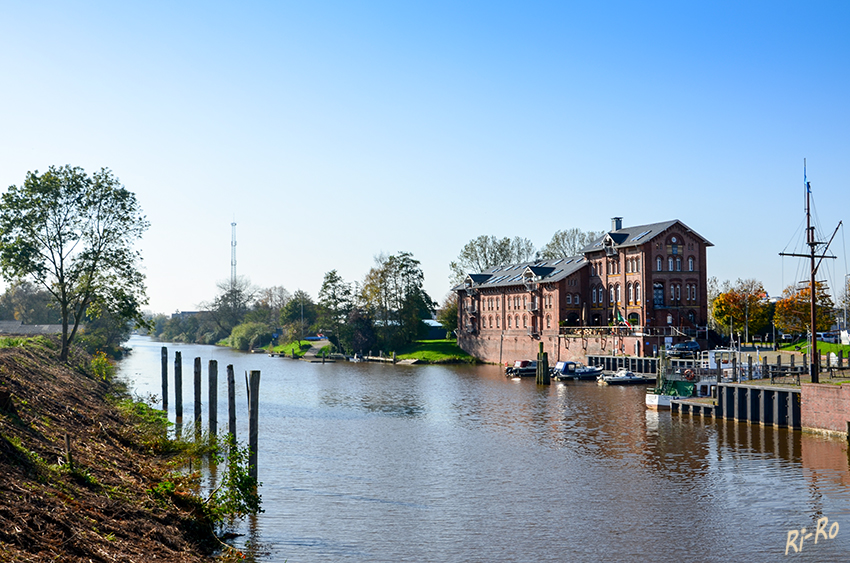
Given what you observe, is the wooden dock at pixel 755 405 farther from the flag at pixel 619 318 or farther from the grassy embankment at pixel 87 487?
the flag at pixel 619 318

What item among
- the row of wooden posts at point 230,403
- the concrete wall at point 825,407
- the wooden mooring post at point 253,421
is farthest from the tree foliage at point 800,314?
the wooden mooring post at point 253,421

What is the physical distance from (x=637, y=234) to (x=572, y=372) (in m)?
20.2

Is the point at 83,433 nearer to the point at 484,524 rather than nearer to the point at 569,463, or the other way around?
the point at 484,524

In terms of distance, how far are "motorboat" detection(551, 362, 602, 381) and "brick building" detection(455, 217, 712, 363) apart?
6.33m

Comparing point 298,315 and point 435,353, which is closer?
point 435,353

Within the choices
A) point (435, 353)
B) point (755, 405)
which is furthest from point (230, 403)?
point (435, 353)

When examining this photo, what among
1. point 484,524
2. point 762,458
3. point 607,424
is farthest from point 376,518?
point 607,424

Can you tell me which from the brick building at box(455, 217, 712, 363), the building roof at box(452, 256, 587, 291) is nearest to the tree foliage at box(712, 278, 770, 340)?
the brick building at box(455, 217, 712, 363)

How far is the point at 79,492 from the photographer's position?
15656mm

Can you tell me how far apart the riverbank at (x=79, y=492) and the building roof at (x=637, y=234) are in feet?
211

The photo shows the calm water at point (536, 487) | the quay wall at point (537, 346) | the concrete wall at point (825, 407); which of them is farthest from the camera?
the quay wall at point (537, 346)

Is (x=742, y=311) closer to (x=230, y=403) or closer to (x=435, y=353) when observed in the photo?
(x=435, y=353)

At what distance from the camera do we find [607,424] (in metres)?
41.2

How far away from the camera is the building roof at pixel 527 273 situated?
9038 cm
